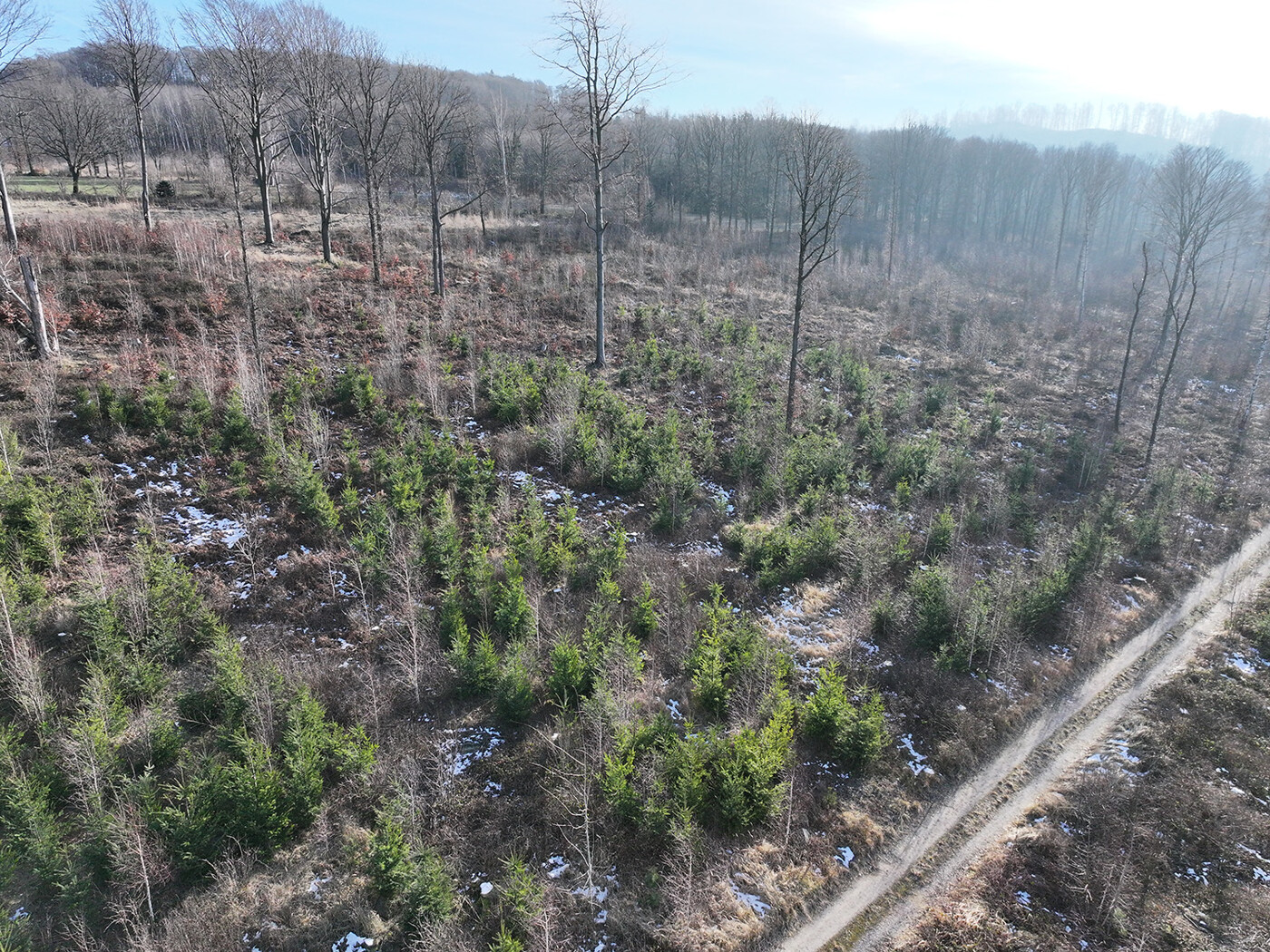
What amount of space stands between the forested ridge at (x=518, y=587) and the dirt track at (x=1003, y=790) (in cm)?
31

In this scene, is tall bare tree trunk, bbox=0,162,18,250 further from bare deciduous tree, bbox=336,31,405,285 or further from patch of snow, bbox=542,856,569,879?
patch of snow, bbox=542,856,569,879

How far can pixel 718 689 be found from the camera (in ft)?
32.7

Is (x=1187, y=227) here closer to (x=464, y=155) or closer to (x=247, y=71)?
(x=247, y=71)

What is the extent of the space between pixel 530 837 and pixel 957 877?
5600 millimetres

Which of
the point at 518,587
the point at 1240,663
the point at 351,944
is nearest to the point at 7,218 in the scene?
the point at 518,587

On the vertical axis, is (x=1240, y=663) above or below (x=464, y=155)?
below

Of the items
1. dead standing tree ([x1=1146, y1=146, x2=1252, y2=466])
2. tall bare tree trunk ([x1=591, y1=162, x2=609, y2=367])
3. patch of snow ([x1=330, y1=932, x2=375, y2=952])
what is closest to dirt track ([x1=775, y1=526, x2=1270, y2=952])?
patch of snow ([x1=330, y1=932, x2=375, y2=952])

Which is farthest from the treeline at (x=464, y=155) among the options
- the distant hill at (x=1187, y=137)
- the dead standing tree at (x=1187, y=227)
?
the distant hill at (x=1187, y=137)

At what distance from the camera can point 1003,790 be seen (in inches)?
381

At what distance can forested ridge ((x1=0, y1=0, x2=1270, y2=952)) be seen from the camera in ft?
24.5

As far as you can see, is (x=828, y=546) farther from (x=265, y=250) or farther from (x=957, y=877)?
(x=265, y=250)

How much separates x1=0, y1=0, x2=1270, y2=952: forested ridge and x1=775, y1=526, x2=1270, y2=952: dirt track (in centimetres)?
31

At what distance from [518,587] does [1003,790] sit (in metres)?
8.33

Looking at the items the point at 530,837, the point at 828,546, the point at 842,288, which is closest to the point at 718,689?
the point at 530,837
